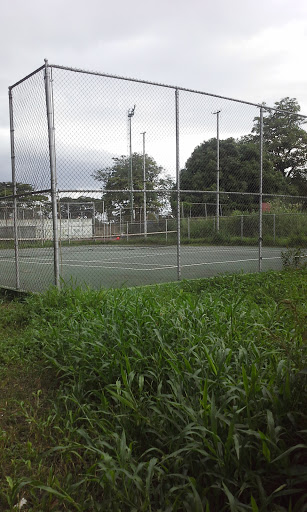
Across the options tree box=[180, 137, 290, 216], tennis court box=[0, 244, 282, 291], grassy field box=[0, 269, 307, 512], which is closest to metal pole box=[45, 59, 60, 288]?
tennis court box=[0, 244, 282, 291]

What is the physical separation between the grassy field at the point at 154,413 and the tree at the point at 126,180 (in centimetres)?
233

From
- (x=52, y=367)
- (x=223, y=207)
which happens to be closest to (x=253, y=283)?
(x=52, y=367)

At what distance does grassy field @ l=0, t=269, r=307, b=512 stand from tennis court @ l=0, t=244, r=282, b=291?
1.94 meters

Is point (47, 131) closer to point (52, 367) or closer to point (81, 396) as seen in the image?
point (52, 367)

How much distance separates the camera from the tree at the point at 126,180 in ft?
19.4

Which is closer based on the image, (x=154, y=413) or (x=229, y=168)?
(x=154, y=413)

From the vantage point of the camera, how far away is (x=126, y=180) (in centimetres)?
641

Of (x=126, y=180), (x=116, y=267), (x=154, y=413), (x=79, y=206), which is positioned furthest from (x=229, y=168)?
(x=154, y=413)

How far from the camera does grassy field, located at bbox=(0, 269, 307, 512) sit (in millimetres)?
1881

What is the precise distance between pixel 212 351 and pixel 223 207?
32.0 feet

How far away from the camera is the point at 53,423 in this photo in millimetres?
2721

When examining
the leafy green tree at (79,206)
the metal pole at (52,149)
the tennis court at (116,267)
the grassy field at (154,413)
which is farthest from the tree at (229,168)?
the grassy field at (154,413)

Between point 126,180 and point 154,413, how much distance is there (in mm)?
4429

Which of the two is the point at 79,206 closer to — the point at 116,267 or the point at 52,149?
the point at 52,149
